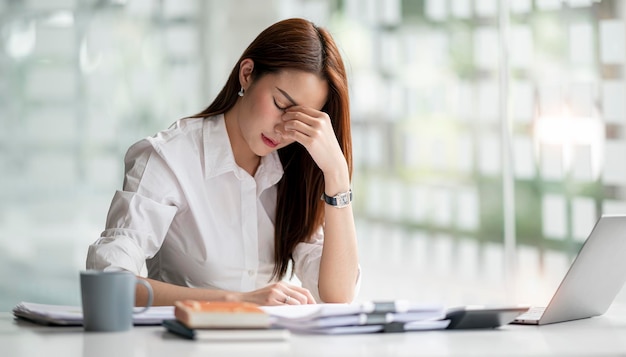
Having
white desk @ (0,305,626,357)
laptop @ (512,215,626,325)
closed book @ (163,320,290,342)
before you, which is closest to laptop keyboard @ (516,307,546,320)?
laptop @ (512,215,626,325)

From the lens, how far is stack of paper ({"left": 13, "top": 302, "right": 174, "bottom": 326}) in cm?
130

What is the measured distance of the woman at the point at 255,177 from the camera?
1924mm

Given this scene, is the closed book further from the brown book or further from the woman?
the woman

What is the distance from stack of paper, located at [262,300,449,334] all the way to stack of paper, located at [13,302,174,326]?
183mm

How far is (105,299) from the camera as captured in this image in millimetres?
1223

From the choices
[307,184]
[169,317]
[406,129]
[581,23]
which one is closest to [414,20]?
[406,129]

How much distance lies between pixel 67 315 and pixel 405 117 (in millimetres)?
3347

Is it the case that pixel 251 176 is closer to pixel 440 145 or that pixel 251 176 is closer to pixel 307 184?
pixel 307 184

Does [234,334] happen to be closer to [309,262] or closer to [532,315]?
[532,315]

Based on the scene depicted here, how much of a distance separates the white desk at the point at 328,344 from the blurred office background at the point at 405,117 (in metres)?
2.90

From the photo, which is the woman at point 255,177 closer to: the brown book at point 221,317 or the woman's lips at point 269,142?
the woman's lips at point 269,142

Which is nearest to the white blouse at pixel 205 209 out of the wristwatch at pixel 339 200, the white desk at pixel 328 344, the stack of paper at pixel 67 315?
the wristwatch at pixel 339 200

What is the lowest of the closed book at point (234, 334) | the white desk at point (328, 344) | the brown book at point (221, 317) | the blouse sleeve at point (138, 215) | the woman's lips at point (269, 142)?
the white desk at point (328, 344)

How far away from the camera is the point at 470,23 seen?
4.48m
